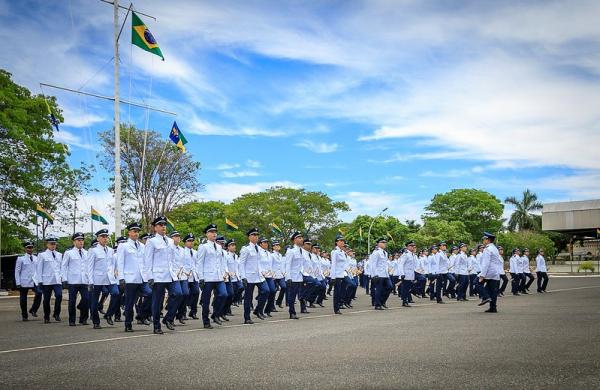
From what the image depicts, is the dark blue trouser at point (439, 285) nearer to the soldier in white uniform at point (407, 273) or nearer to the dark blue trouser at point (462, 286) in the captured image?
the dark blue trouser at point (462, 286)

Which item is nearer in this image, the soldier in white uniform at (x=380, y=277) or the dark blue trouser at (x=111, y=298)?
the dark blue trouser at (x=111, y=298)

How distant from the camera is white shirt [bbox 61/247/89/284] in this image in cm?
1616

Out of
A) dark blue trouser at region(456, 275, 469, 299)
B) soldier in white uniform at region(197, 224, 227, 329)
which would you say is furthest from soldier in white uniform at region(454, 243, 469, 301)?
soldier in white uniform at region(197, 224, 227, 329)

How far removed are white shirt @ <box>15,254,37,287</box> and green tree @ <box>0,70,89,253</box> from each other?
16.3 meters

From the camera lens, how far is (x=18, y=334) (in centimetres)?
1349

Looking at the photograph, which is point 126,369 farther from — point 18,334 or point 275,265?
point 275,265

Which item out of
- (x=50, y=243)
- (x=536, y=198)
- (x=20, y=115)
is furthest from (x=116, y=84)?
(x=536, y=198)

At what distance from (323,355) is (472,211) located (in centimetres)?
8557

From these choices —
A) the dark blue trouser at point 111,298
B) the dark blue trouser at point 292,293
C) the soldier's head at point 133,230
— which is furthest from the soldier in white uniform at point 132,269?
the dark blue trouser at point 292,293

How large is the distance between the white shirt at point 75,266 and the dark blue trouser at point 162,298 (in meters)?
3.64

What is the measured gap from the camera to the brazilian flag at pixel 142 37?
2647 cm

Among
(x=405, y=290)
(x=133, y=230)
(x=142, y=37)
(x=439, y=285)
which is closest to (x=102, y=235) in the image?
(x=133, y=230)

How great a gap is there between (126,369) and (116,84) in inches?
903

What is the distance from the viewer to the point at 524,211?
104 metres
